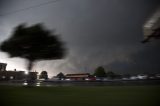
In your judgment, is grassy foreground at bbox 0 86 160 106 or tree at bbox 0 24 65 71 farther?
tree at bbox 0 24 65 71

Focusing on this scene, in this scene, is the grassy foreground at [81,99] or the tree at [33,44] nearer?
the grassy foreground at [81,99]

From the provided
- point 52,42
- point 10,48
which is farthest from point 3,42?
point 52,42

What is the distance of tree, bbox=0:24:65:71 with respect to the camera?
14.2 meters

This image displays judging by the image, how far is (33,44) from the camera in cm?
1419

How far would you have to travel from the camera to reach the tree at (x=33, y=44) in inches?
559

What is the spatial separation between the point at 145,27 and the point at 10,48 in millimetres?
10172

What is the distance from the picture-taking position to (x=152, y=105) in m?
4.47

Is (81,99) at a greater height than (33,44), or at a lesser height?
lesser

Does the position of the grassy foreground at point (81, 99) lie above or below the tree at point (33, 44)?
below

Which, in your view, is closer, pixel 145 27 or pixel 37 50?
pixel 145 27

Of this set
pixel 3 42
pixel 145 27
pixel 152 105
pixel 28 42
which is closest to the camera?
pixel 152 105

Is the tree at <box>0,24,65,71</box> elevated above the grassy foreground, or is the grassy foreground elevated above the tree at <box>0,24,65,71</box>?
the tree at <box>0,24,65,71</box>

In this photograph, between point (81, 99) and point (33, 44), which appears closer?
point (81, 99)

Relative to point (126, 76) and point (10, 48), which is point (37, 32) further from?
point (126, 76)
